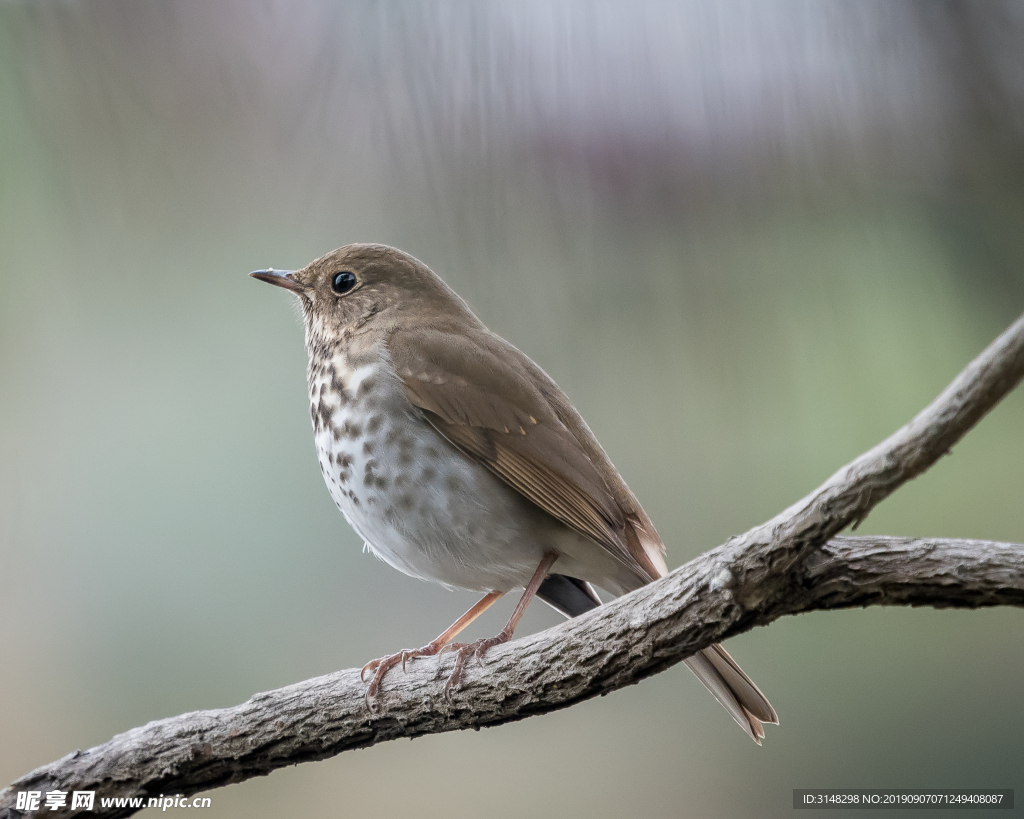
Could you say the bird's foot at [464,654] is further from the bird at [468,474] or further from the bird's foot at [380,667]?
the bird's foot at [380,667]

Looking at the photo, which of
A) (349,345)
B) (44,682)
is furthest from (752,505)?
(44,682)

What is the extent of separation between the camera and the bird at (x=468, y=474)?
2.06 m

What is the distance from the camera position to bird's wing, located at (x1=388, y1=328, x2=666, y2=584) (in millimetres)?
2043

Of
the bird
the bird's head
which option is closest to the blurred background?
the bird

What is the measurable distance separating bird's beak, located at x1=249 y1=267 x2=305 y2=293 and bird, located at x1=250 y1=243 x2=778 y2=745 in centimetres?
26

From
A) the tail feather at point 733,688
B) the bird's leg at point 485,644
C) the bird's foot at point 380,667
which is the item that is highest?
the bird's leg at point 485,644

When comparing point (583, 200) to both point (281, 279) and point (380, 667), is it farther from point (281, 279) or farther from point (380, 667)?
point (281, 279)

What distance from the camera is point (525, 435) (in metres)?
2.10

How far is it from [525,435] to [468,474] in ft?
0.48

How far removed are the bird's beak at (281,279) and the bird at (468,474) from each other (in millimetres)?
258

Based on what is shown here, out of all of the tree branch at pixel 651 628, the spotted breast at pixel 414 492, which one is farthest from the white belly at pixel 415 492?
the tree branch at pixel 651 628

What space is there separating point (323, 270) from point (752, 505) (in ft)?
4.74

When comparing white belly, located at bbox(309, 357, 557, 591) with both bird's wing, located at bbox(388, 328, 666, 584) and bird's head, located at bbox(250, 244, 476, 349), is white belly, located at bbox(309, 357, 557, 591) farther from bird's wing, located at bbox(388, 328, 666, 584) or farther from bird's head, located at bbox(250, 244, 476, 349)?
bird's head, located at bbox(250, 244, 476, 349)

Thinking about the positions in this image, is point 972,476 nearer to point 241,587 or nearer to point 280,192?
point 280,192
